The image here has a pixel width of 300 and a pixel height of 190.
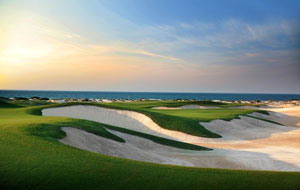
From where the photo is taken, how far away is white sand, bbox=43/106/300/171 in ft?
47.0

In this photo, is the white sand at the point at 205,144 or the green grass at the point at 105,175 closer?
the green grass at the point at 105,175

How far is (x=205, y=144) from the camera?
74.6 ft

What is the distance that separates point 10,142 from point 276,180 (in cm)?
939

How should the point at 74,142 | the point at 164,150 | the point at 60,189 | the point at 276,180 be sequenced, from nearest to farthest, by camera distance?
1. the point at 60,189
2. the point at 276,180
3. the point at 74,142
4. the point at 164,150

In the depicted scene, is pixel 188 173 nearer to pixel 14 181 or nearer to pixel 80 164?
pixel 80 164

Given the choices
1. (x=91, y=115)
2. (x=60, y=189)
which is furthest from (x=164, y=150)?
(x=91, y=115)

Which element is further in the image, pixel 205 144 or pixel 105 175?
pixel 205 144

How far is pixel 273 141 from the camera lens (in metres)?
24.7

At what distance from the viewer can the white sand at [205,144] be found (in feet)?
47.0

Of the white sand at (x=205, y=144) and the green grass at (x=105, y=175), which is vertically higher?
the green grass at (x=105, y=175)

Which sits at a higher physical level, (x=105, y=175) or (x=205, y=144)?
(x=105, y=175)

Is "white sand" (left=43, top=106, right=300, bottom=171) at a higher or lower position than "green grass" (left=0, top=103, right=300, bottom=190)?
lower

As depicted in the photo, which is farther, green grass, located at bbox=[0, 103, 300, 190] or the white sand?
the white sand

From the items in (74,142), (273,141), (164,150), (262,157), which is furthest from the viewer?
(273,141)
